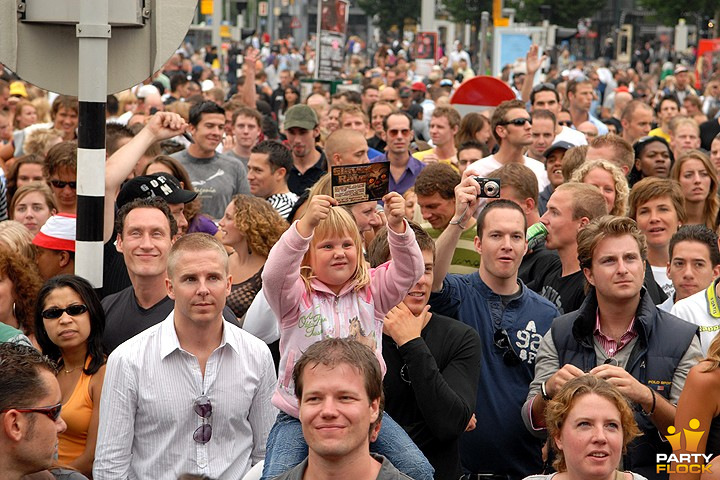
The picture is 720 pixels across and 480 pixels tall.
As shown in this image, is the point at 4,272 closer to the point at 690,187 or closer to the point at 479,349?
the point at 479,349

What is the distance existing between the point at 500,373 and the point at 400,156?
18.1 ft

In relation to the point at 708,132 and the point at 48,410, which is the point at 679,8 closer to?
the point at 708,132

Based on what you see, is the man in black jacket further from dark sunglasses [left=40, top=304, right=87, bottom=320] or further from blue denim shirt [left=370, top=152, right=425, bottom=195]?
blue denim shirt [left=370, top=152, right=425, bottom=195]

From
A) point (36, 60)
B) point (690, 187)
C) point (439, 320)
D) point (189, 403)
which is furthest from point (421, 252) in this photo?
point (690, 187)

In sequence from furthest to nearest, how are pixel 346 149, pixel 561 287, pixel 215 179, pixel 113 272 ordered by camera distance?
pixel 215 179, pixel 346 149, pixel 561 287, pixel 113 272

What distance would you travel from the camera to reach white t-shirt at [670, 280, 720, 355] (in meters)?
6.04

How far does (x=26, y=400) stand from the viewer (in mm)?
4227

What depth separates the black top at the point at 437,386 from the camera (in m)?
5.46

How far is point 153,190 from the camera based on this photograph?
25.1ft

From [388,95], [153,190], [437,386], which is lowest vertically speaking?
[437,386]

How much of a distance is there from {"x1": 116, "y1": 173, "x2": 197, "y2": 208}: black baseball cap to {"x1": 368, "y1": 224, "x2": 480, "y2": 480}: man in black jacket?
2.32 metres

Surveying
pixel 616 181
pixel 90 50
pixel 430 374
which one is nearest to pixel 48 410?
pixel 90 50

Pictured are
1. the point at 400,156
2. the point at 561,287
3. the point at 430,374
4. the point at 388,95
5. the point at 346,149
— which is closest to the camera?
the point at 430,374

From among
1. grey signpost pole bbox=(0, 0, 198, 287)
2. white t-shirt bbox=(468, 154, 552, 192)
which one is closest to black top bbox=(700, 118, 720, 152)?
white t-shirt bbox=(468, 154, 552, 192)
